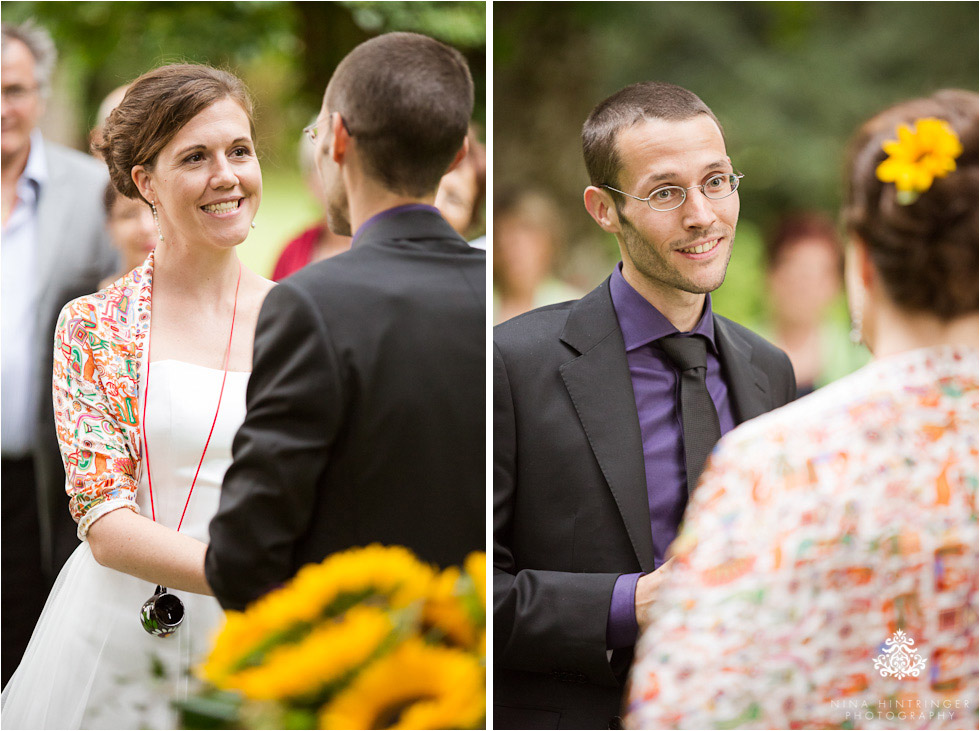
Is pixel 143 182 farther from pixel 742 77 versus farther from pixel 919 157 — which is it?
pixel 919 157

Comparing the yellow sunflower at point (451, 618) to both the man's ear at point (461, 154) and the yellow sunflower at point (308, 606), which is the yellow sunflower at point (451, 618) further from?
the man's ear at point (461, 154)

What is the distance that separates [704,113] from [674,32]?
0.84 ft

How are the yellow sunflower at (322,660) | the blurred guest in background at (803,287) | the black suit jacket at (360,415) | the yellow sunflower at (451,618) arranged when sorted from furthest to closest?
the blurred guest in background at (803,287)
the black suit jacket at (360,415)
the yellow sunflower at (451,618)
the yellow sunflower at (322,660)

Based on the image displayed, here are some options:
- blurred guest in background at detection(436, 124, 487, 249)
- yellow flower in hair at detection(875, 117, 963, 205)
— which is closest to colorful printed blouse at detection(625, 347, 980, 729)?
yellow flower in hair at detection(875, 117, 963, 205)

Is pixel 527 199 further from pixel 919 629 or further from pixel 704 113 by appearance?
pixel 919 629

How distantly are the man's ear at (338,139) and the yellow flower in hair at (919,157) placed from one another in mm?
1143

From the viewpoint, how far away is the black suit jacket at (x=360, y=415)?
6.66 ft

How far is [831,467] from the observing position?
1.67m

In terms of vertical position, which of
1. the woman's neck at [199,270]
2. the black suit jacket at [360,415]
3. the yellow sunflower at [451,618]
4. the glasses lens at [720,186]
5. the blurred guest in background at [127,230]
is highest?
the glasses lens at [720,186]

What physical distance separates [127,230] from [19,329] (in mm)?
368

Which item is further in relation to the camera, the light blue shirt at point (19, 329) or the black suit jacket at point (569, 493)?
the light blue shirt at point (19, 329)

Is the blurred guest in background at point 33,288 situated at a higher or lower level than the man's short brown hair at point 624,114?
lower

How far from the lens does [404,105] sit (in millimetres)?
2135

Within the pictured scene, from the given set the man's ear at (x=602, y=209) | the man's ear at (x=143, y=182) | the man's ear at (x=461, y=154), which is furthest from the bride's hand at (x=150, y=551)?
the man's ear at (x=602, y=209)
